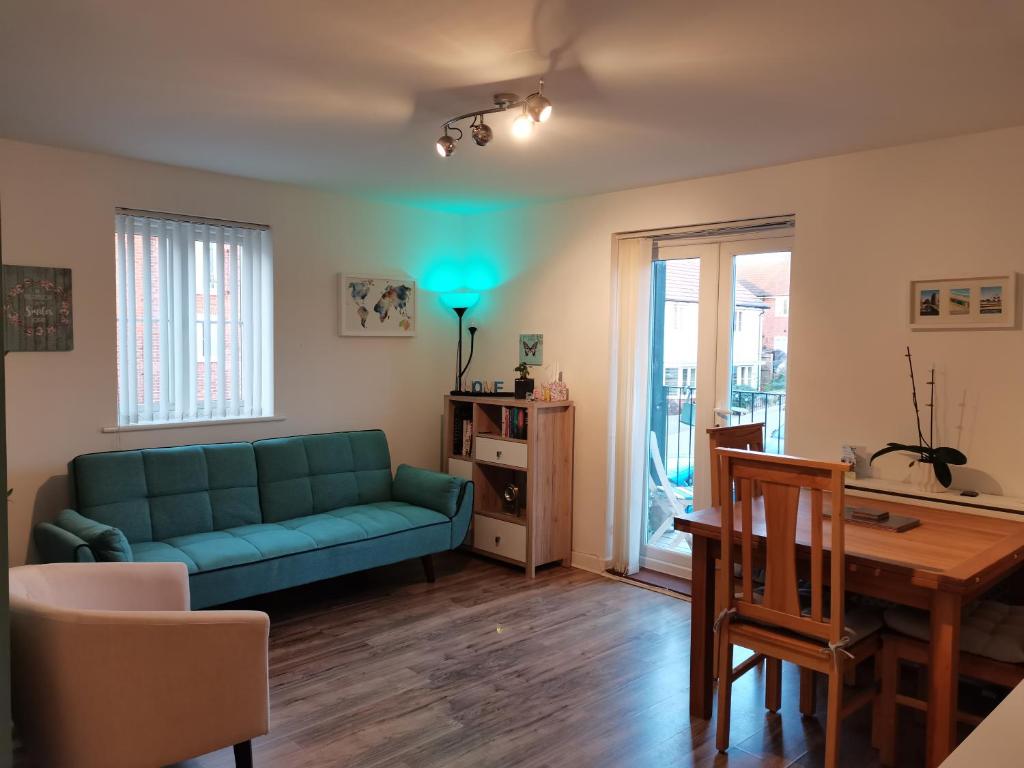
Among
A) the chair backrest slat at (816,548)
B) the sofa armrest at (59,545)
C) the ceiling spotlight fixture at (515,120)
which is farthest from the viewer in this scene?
the sofa armrest at (59,545)

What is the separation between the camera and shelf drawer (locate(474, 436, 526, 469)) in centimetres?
466

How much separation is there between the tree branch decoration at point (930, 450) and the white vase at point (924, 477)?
0.03 m

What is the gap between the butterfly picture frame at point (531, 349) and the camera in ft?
16.7

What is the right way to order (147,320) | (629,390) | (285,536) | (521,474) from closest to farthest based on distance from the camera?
(285,536) → (147,320) → (629,390) → (521,474)

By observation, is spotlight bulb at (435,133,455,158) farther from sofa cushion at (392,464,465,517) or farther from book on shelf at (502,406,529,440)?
sofa cushion at (392,464,465,517)

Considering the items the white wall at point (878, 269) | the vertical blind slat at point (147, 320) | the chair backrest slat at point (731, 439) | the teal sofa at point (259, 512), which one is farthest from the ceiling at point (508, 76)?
the teal sofa at point (259, 512)

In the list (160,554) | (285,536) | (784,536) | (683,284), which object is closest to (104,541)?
(160,554)

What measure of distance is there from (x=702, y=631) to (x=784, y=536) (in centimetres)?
67

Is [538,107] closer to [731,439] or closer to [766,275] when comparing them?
[731,439]

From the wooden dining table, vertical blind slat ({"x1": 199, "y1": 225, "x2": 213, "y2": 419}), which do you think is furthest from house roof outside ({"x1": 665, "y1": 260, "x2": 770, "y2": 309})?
vertical blind slat ({"x1": 199, "y1": 225, "x2": 213, "y2": 419})

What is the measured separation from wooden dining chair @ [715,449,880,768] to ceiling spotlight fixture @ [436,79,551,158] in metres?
1.35

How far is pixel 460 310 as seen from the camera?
5.44 m

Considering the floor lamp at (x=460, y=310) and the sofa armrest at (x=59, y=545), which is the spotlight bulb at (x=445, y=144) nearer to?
the sofa armrest at (x=59, y=545)

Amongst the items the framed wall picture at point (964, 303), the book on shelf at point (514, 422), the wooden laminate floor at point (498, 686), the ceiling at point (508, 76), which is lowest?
the wooden laminate floor at point (498, 686)
